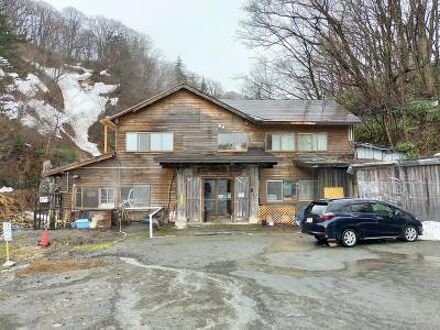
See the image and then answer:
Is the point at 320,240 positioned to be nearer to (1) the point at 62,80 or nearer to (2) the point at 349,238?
(2) the point at 349,238

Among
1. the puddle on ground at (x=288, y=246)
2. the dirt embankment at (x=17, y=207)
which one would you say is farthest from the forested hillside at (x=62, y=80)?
the puddle on ground at (x=288, y=246)

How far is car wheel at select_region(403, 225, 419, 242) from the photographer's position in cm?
1725

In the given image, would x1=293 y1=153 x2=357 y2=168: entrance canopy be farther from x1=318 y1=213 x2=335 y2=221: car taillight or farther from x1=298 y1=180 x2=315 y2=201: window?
x1=318 y1=213 x2=335 y2=221: car taillight

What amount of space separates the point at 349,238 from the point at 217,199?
1017cm

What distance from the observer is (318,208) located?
16.7m

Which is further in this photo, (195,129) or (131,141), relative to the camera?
(195,129)

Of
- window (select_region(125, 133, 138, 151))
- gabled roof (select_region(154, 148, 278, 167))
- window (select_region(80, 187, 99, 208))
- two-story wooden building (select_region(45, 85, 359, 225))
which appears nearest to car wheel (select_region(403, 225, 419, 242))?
two-story wooden building (select_region(45, 85, 359, 225))

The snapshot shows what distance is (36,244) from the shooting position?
719 inches

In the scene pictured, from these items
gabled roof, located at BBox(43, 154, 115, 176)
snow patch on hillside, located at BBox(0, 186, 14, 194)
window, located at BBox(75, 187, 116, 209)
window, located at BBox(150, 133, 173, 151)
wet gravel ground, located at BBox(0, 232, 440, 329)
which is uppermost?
window, located at BBox(150, 133, 173, 151)

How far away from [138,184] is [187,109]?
4860 mm

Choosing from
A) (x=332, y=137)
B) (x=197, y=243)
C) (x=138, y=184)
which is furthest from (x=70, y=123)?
(x=197, y=243)

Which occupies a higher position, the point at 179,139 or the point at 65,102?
the point at 65,102

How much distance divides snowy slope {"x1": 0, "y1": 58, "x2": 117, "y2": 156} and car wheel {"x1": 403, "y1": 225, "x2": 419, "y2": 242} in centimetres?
4135

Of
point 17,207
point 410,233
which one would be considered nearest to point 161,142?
point 17,207
